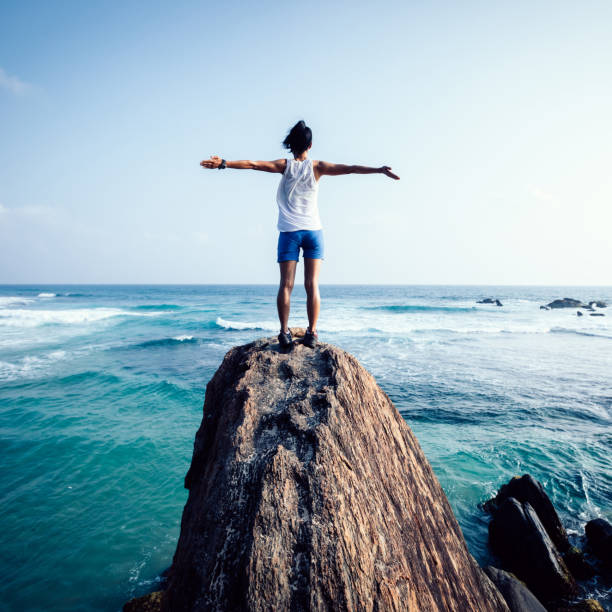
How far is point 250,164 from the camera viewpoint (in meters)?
3.50

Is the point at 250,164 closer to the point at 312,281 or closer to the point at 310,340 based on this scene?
the point at 312,281

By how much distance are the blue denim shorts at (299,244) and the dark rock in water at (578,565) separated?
17.2 ft

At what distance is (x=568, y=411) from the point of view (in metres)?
9.98

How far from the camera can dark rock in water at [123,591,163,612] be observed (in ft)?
13.3

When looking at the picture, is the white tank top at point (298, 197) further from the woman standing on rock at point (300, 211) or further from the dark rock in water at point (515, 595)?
the dark rock in water at point (515, 595)

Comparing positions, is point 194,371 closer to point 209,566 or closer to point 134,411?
point 134,411

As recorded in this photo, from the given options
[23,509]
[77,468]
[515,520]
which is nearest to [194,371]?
[77,468]

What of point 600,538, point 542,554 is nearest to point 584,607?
point 542,554

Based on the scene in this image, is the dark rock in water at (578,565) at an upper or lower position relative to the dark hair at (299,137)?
lower

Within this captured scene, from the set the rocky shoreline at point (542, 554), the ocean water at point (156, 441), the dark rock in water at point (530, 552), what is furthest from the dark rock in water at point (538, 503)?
the ocean water at point (156, 441)

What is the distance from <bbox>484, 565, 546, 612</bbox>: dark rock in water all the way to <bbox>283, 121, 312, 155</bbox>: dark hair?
504cm

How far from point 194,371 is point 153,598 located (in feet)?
35.2

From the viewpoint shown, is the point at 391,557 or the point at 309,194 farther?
the point at 309,194

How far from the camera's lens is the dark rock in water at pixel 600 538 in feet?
15.9
